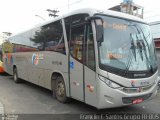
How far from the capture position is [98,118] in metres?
6.77

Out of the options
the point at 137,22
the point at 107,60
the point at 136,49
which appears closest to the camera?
the point at 107,60

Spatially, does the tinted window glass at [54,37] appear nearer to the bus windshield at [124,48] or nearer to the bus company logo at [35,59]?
the bus company logo at [35,59]

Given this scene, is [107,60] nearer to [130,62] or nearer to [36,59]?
[130,62]

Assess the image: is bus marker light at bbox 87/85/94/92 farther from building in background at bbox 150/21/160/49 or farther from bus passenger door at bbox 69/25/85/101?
A: building in background at bbox 150/21/160/49

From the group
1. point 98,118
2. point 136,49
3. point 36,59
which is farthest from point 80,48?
point 36,59

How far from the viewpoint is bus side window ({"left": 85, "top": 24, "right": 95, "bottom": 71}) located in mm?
6582

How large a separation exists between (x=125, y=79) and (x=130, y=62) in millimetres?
514

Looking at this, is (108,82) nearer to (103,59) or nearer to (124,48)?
(103,59)

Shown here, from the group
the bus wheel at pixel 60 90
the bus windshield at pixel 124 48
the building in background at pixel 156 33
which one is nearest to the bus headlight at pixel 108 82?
the bus windshield at pixel 124 48

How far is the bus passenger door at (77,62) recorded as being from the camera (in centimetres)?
711

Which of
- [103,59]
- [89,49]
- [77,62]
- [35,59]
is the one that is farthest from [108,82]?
[35,59]

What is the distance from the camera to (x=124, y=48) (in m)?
6.70

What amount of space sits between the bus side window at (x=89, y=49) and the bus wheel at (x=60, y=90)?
1910mm

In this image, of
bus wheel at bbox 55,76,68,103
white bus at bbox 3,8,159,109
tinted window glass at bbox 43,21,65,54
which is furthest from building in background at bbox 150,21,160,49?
bus wheel at bbox 55,76,68,103
